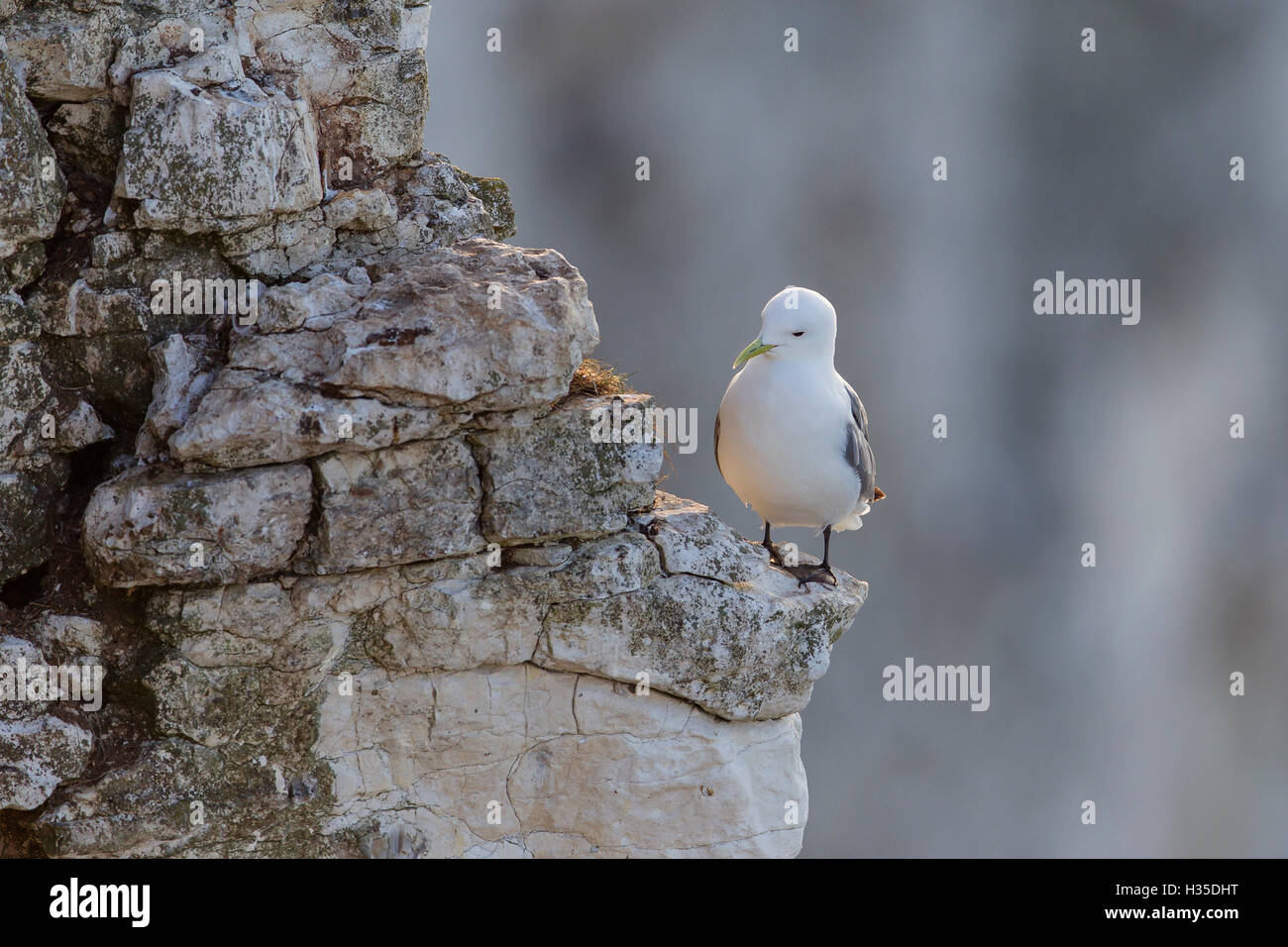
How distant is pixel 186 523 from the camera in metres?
3.88

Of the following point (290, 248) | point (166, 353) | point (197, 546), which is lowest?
point (197, 546)

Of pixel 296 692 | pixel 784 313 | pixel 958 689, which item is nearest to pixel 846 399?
pixel 784 313

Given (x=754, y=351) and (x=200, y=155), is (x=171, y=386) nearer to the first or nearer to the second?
(x=200, y=155)

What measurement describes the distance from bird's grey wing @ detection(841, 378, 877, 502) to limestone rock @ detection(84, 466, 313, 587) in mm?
2043

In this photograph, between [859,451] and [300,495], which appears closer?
[300,495]

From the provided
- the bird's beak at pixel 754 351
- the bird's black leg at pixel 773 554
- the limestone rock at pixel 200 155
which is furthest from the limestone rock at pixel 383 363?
the bird's black leg at pixel 773 554

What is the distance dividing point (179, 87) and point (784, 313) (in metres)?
2.13

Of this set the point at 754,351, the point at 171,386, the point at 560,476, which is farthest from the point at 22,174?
the point at 754,351

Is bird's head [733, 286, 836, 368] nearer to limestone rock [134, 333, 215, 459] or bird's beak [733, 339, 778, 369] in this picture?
bird's beak [733, 339, 778, 369]

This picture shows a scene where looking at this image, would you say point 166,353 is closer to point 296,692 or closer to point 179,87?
point 179,87

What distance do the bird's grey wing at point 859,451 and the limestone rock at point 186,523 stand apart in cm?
204

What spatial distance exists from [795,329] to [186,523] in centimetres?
220

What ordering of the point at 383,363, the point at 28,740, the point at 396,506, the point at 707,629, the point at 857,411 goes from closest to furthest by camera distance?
1. the point at 28,740
2. the point at 383,363
3. the point at 396,506
4. the point at 707,629
5. the point at 857,411

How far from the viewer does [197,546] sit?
12.8 ft
